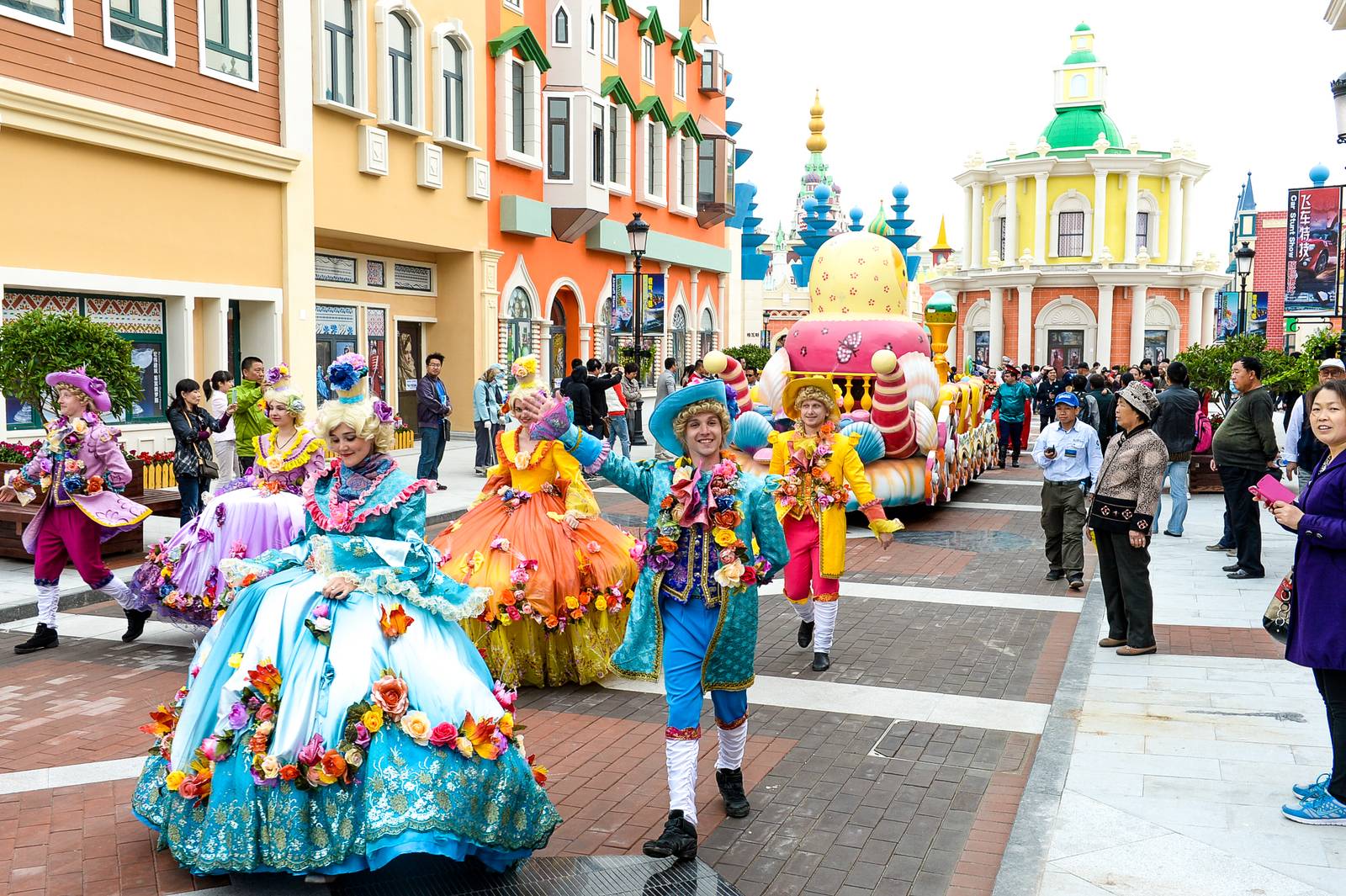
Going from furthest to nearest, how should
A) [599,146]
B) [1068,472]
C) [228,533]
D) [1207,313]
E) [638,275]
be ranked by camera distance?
[1207,313]
[599,146]
[638,275]
[1068,472]
[228,533]

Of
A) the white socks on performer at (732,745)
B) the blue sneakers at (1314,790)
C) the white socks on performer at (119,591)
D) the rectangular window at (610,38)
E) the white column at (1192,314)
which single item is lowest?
the blue sneakers at (1314,790)

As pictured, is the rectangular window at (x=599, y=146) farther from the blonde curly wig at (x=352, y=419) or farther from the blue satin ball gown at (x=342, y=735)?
the blue satin ball gown at (x=342, y=735)

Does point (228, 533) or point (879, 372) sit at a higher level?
point (879, 372)

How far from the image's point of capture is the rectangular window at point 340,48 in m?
18.6

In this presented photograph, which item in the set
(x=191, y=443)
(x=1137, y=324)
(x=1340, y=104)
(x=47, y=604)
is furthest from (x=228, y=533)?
(x=1137, y=324)

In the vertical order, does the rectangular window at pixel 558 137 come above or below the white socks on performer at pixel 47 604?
above

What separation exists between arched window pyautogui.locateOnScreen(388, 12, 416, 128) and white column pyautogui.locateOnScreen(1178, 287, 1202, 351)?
3735 cm

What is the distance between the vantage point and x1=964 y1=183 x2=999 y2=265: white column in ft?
166

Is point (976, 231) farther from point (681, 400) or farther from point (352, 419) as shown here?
point (352, 419)

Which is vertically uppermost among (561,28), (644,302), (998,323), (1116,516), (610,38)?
(610,38)

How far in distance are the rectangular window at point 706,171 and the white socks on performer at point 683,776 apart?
29.9 m

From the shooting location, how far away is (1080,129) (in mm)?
49375

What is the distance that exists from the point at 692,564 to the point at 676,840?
1115 millimetres

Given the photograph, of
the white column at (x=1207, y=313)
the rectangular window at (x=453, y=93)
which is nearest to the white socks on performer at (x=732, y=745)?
the rectangular window at (x=453, y=93)
